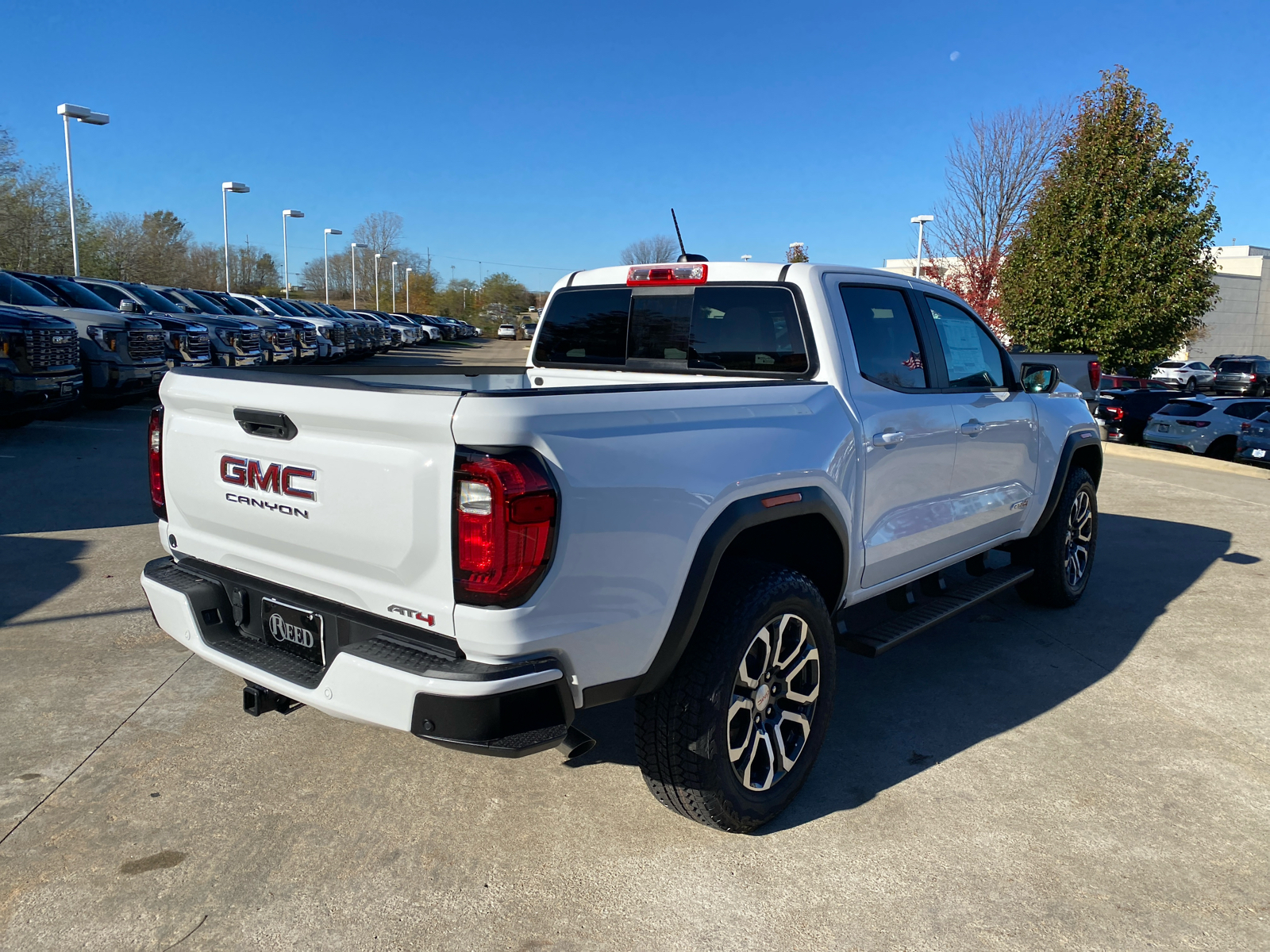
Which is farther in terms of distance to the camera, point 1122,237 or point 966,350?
point 1122,237

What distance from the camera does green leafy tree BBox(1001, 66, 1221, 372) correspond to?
20411 mm

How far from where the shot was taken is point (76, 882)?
2.68m

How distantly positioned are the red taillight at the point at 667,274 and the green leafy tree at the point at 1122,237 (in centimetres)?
1968

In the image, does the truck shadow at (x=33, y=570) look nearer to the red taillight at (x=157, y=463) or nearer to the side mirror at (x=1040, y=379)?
the red taillight at (x=157, y=463)

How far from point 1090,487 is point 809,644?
3.45m

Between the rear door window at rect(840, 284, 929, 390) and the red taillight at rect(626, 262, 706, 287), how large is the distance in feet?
2.07

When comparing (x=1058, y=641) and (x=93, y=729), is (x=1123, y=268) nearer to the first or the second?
(x=1058, y=641)

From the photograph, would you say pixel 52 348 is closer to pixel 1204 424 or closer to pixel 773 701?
pixel 773 701

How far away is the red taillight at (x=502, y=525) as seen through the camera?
228 cm

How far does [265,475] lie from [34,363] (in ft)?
28.4

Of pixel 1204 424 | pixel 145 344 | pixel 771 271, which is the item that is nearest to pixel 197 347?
pixel 145 344

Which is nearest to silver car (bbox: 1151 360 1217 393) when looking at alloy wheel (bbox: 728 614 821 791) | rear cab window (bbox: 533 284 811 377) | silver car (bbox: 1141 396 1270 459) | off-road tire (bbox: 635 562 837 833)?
silver car (bbox: 1141 396 1270 459)

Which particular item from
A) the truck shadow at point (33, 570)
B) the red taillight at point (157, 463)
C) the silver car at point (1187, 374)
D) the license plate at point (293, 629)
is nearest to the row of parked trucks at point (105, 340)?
the truck shadow at point (33, 570)

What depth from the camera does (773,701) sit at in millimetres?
3172
